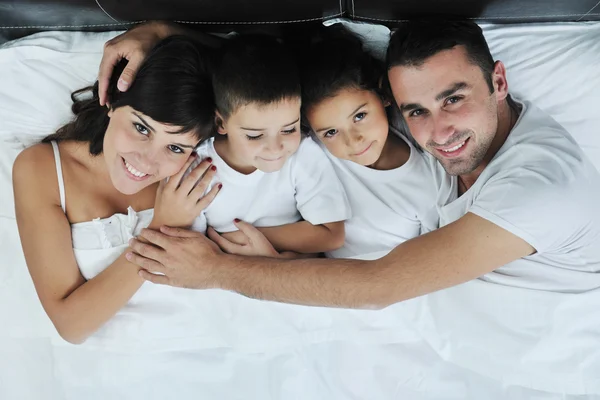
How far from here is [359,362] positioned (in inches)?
58.6

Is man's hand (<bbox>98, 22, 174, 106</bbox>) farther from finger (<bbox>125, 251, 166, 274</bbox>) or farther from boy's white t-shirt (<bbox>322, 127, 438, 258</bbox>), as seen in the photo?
boy's white t-shirt (<bbox>322, 127, 438, 258</bbox>)

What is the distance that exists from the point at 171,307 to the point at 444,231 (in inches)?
28.7

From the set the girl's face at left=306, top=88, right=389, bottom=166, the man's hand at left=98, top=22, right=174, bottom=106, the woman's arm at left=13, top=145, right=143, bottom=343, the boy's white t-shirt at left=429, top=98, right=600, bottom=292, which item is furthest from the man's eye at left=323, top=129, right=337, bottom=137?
the woman's arm at left=13, top=145, right=143, bottom=343

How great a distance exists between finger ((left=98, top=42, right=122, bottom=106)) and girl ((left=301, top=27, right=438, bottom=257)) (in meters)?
0.44

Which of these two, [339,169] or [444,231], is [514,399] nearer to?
[444,231]

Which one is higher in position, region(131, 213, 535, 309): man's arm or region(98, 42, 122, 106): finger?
region(98, 42, 122, 106): finger

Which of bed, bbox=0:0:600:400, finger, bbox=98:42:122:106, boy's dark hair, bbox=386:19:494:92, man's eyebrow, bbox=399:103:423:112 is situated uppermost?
boy's dark hair, bbox=386:19:494:92

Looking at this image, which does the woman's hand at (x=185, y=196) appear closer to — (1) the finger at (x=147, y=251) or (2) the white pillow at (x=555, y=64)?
(1) the finger at (x=147, y=251)

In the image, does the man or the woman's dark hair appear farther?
the woman's dark hair

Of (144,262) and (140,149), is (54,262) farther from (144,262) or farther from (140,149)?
(140,149)

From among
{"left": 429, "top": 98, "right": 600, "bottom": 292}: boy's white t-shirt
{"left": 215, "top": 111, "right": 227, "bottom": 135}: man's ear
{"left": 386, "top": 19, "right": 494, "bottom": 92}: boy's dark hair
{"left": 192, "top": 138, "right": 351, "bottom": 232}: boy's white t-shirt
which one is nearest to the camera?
{"left": 429, "top": 98, "right": 600, "bottom": 292}: boy's white t-shirt

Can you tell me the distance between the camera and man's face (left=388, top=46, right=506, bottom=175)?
122cm

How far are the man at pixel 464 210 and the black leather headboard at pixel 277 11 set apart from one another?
0.24ft

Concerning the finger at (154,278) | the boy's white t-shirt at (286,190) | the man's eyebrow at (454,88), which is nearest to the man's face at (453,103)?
the man's eyebrow at (454,88)
